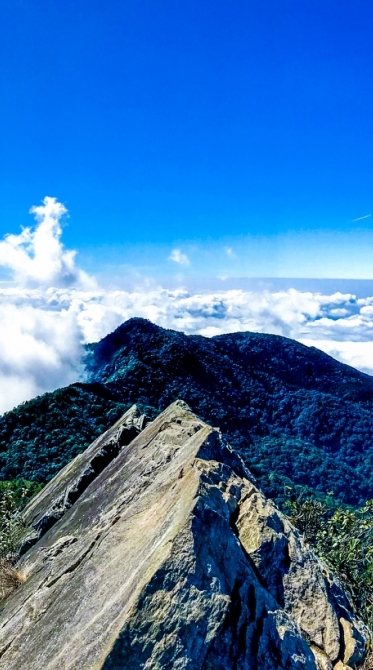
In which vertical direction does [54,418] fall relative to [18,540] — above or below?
below

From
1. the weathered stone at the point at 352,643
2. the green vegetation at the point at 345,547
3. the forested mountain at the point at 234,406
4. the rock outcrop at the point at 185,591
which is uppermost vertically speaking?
the rock outcrop at the point at 185,591

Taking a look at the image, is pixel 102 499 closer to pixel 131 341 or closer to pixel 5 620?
pixel 5 620

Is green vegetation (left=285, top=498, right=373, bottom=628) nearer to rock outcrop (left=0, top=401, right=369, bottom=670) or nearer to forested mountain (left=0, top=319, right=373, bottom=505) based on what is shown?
rock outcrop (left=0, top=401, right=369, bottom=670)

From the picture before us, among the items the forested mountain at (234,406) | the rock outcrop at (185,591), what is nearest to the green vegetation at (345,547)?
the rock outcrop at (185,591)

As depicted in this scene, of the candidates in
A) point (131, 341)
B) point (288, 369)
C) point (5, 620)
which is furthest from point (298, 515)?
point (288, 369)

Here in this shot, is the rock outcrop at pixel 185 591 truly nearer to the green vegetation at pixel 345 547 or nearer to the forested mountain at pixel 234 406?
the green vegetation at pixel 345 547

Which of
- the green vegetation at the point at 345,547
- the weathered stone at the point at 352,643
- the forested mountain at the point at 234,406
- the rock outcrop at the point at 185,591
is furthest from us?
the forested mountain at the point at 234,406
